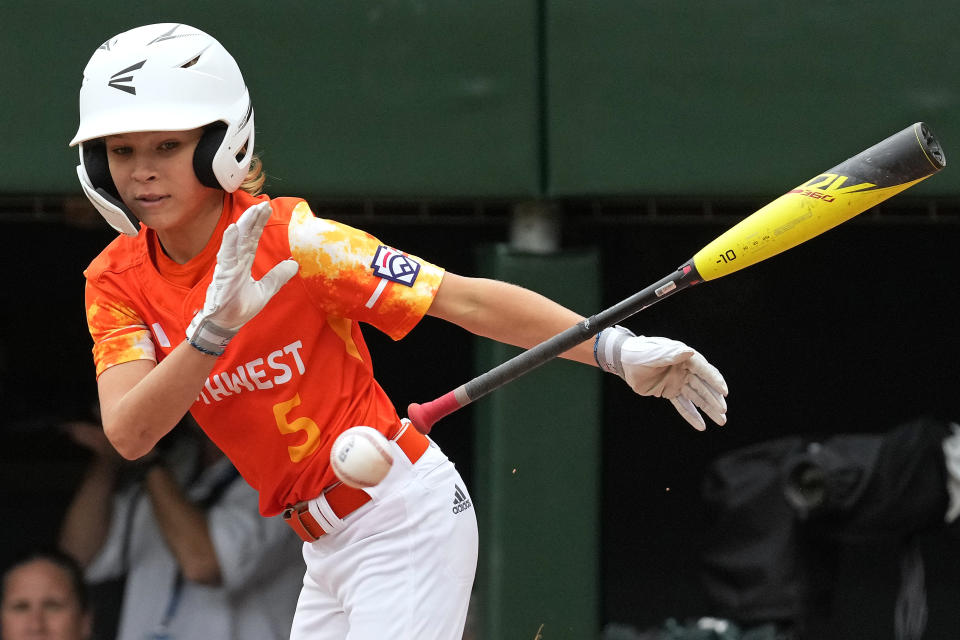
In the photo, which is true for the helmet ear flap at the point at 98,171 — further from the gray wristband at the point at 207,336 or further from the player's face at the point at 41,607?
the player's face at the point at 41,607

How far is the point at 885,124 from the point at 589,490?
1427 mm

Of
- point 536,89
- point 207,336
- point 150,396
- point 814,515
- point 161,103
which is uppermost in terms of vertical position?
point 536,89

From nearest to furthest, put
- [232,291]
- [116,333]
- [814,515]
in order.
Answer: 1. [232,291]
2. [116,333]
3. [814,515]

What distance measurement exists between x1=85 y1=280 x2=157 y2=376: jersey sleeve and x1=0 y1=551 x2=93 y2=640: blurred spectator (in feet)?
7.95

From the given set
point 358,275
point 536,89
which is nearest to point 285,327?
point 358,275

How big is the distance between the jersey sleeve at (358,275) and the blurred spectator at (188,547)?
2404 mm

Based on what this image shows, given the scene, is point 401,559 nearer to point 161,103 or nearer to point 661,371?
point 661,371

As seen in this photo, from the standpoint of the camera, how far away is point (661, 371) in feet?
9.47

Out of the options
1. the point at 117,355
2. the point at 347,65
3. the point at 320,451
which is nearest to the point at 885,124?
the point at 347,65

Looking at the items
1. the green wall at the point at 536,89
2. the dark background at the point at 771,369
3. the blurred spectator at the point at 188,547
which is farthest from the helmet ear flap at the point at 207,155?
the blurred spectator at the point at 188,547

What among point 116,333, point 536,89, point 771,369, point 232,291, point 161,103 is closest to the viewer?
point 232,291

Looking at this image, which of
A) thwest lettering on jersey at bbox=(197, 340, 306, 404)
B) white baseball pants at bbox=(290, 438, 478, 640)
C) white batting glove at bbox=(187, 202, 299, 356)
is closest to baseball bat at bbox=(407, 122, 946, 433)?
white baseball pants at bbox=(290, 438, 478, 640)

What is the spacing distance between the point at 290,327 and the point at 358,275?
178mm

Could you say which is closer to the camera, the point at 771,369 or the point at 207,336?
the point at 207,336
